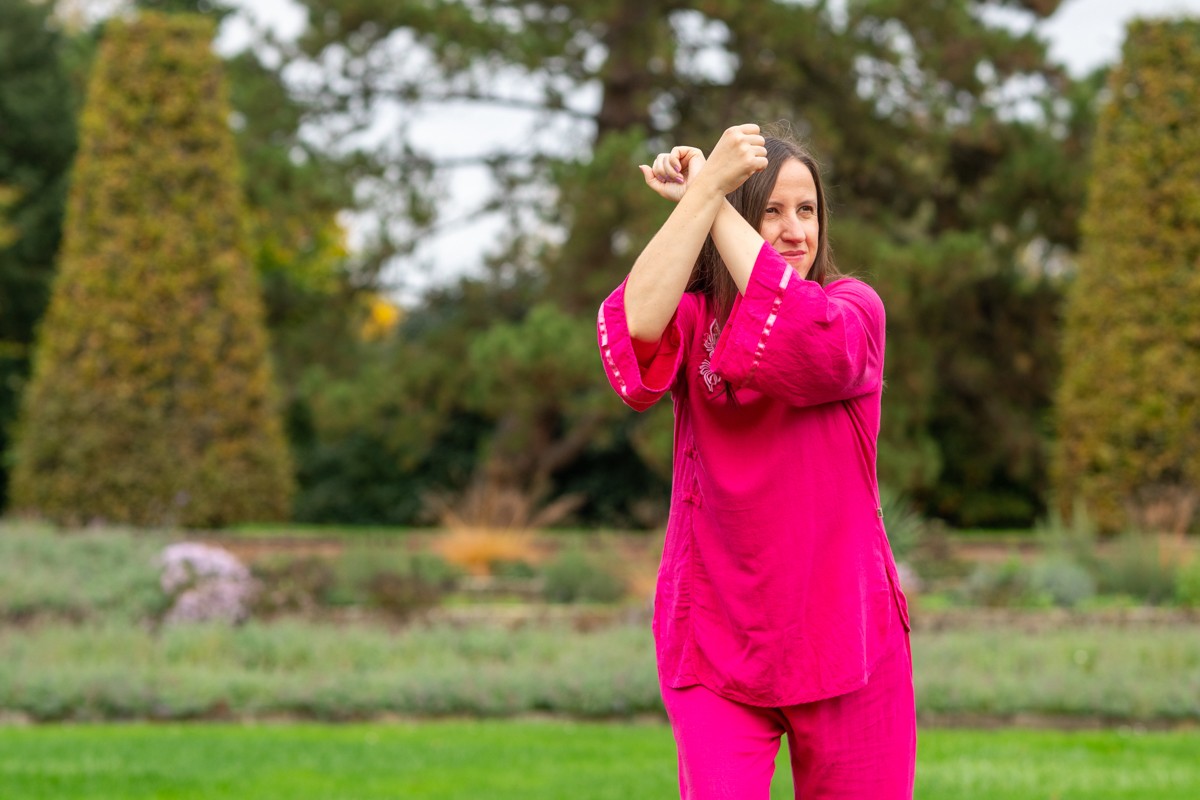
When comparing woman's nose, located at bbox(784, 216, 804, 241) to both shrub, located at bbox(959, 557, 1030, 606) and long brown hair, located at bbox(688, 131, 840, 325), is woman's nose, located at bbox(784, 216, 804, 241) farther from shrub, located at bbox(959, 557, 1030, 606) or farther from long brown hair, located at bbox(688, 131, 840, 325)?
shrub, located at bbox(959, 557, 1030, 606)

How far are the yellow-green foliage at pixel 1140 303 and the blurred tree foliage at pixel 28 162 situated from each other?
13340 mm

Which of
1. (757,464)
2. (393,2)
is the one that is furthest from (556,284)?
(757,464)

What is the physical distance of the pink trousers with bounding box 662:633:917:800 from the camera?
2.31 m

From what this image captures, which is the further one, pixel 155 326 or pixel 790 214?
pixel 155 326

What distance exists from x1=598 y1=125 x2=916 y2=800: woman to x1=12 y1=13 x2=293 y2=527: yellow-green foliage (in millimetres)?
10763

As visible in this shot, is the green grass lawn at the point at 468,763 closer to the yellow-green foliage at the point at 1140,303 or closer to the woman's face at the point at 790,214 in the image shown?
the woman's face at the point at 790,214

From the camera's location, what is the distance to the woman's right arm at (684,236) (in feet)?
7.35

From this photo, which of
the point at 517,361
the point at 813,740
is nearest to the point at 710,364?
the point at 813,740

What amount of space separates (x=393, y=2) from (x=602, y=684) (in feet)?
30.1

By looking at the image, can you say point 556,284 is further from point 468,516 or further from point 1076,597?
point 1076,597

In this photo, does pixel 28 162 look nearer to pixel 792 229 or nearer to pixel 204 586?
pixel 204 586

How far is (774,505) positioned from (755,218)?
0.52 m

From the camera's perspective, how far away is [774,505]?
2330mm

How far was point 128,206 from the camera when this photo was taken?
13.2 metres
